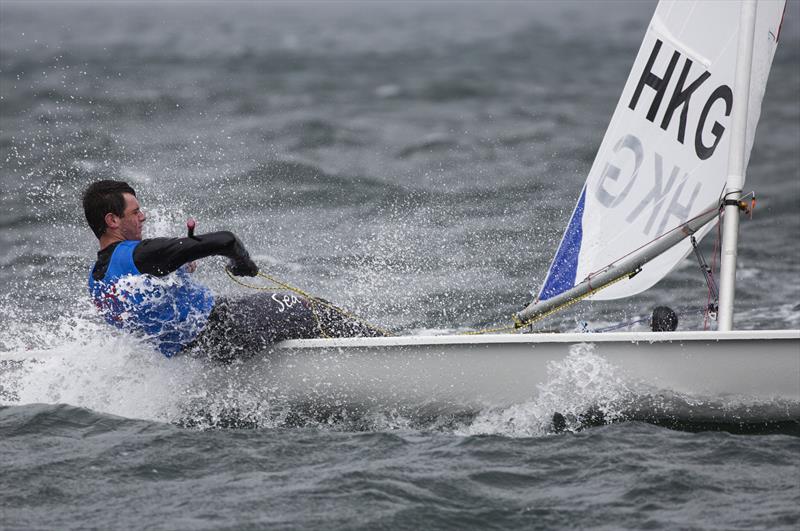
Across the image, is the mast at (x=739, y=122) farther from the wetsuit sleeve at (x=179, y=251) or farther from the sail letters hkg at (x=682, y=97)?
the wetsuit sleeve at (x=179, y=251)

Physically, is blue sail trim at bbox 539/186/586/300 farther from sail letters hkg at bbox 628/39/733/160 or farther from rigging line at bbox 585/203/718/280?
sail letters hkg at bbox 628/39/733/160

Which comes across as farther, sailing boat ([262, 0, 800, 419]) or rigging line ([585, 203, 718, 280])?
rigging line ([585, 203, 718, 280])

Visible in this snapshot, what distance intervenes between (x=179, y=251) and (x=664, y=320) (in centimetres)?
200

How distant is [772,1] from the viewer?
Answer: 5.00 metres

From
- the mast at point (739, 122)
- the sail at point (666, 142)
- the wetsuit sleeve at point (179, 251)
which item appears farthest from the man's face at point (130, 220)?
the mast at point (739, 122)

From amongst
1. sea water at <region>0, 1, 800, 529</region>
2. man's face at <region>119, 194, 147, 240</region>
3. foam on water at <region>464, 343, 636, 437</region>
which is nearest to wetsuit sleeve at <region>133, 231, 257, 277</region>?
man's face at <region>119, 194, 147, 240</region>

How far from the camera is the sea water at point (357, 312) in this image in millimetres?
3959

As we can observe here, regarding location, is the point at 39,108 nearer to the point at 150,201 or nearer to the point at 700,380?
the point at 150,201

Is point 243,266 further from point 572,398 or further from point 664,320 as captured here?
point 664,320

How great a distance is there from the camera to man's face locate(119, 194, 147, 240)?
472 centimetres

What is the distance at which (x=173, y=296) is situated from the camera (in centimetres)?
473

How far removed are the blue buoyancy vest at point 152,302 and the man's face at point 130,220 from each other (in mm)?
78

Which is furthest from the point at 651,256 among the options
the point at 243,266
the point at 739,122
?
the point at 243,266

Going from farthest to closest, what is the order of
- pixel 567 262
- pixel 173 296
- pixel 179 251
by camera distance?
pixel 567 262 → pixel 173 296 → pixel 179 251
